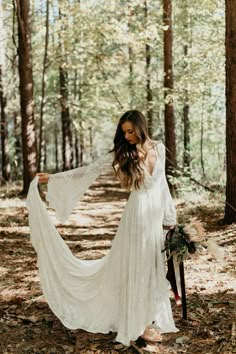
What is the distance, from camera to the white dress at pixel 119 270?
14.7 ft

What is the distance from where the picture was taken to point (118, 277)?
4730 millimetres

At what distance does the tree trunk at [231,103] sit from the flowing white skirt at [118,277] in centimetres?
451

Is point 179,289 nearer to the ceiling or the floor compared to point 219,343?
nearer to the ceiling

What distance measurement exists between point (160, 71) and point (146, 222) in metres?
20.8

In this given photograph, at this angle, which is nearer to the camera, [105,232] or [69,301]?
[69,301]

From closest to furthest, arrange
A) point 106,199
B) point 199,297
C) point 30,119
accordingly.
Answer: point 199,297 < point 30,119 < point 106,199

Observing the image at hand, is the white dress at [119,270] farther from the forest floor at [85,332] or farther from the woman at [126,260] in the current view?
the forest floor at [85,332]

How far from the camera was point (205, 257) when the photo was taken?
7.57m

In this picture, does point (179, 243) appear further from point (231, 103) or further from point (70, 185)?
point (231, 103)

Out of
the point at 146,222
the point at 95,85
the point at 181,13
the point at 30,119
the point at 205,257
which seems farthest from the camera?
the point at 95,85

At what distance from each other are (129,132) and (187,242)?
134cm

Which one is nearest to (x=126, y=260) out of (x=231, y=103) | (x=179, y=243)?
(x=179, y=243)

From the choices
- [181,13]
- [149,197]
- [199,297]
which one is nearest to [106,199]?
[181,13]

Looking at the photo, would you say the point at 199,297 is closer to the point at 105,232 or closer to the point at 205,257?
the point at 205,257
